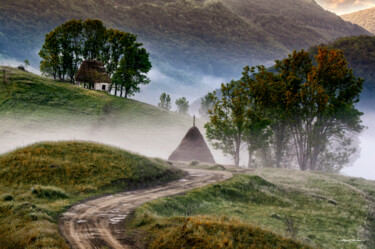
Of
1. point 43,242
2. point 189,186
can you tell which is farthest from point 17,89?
point 43,242

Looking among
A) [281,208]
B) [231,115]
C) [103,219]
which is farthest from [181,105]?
[103,219]

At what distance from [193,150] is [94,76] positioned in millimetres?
46462

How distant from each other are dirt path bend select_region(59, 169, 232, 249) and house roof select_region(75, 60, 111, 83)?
6773 cm

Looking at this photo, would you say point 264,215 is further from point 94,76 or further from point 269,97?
point 94,76

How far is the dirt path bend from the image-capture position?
15.3m

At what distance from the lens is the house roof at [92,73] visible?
294 ft

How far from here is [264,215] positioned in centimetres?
2648

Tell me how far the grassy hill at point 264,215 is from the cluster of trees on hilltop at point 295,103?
16.7m

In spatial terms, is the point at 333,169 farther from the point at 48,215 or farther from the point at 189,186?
the point at 48,215

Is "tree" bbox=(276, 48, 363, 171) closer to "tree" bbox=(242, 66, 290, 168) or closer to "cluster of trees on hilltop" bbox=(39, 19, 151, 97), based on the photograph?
"tree" bbox=(242, 66, 290, 168)

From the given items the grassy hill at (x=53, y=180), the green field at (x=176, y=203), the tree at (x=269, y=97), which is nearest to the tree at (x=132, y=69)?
the green field at (x=176, y=203)

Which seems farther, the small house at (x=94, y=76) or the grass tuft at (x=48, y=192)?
the small house at (x=94, y=76)

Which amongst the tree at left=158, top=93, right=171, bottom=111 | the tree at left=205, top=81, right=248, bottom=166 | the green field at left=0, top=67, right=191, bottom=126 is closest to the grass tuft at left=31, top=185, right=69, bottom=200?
the tree at left=205, top=81, right=248, bottom=166

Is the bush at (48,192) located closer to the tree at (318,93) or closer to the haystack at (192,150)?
the haystack at (192,150)
